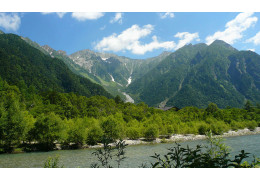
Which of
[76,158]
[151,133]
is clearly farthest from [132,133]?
[76,158]

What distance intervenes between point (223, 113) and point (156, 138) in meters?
35.2

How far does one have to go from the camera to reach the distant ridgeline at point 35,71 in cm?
9245

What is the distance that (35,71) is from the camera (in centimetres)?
10825

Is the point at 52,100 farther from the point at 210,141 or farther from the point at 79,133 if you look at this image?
the point at 210,141

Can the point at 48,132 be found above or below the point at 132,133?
above

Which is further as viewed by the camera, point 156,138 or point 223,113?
point 223,113

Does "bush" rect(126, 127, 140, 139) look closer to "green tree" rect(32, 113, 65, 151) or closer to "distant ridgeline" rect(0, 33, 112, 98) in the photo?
"green tree" rect(32, 113, 65, 151)

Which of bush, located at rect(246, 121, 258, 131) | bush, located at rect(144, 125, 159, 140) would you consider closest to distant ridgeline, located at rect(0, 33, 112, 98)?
bush, located at rect(144, 125, 159, 140)

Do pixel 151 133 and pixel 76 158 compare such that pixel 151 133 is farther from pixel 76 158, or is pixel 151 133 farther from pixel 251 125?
pixel 251 125

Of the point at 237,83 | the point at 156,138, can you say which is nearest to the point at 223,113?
the point at 156,138

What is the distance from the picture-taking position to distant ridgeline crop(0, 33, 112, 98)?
92.4 m

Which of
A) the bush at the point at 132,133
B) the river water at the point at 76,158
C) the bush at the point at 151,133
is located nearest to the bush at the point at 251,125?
the bush at the point at 151,133
